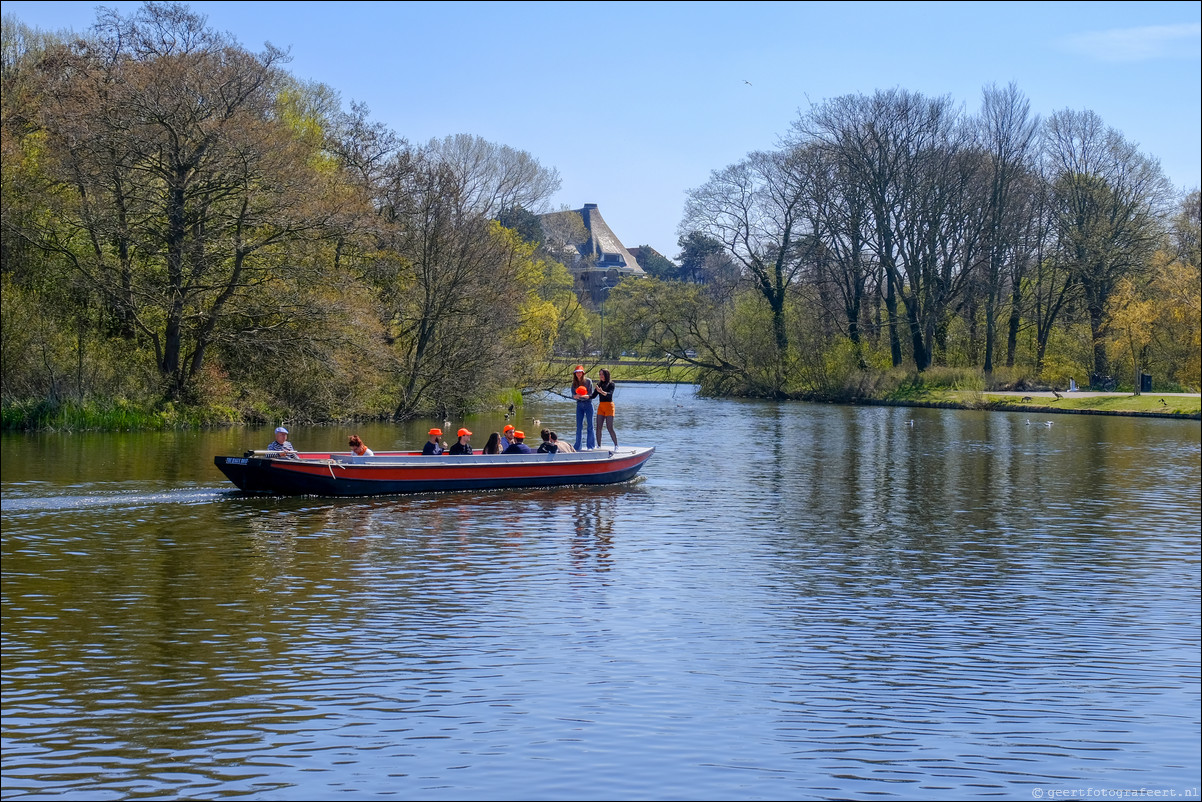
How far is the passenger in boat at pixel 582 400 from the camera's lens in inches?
1041

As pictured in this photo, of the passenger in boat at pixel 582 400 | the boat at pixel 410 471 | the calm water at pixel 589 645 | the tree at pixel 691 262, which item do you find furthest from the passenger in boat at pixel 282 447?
the tree at pixel 691 262

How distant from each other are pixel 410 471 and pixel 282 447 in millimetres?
2574

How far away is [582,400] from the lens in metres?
27.0

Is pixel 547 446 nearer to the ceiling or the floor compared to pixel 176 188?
nearer to the floor

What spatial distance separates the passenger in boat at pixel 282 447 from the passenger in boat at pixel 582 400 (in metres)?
6.43

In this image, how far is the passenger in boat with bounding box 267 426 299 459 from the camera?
22.7 meters

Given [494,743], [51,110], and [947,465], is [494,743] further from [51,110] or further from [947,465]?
[51,110]

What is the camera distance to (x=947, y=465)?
107ft

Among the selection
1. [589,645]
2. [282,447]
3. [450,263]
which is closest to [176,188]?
[450,263]

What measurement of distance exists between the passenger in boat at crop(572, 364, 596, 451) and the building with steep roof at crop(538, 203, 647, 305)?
64707 mm

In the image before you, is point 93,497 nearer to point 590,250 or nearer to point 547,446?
point 547,446

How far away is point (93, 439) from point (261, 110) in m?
12.7

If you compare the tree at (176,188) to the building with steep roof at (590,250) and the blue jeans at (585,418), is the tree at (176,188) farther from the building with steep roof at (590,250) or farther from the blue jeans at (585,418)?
the building with steep roof at (590,250)

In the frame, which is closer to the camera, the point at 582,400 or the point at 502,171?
the point at 582,400
